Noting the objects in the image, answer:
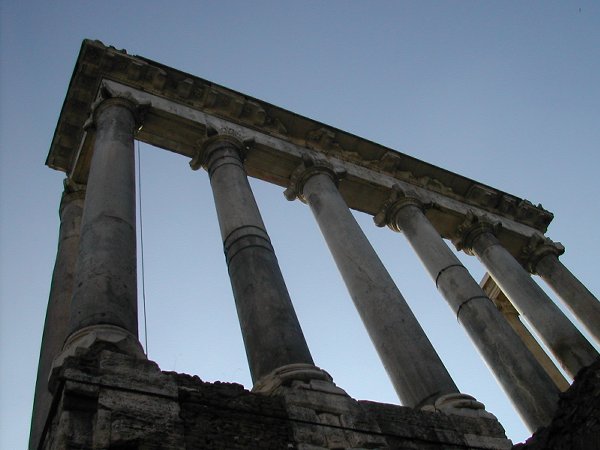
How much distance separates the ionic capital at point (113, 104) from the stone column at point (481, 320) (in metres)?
8.88

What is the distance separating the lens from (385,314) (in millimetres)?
14633

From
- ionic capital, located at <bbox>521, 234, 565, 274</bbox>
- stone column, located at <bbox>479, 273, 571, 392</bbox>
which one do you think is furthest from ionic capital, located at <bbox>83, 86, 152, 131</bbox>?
ionic capital, located at <bbox>521, 234, 565, 274</bbox>

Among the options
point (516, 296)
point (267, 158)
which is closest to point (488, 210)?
point (516, 296)

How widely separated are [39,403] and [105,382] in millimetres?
4950

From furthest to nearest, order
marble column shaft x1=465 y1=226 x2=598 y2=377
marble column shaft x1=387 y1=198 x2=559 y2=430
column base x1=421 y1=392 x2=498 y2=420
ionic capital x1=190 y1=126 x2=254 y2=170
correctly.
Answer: marble column shaft x1=465 y1=226 x2=598 y2=377
ionic capital x1=190 y1=126 x2=254 y2=170
marble column shaft x1=387 y1=198 x2=559 y2=430
column base x1=421 y1=392 x2=498 y2=420

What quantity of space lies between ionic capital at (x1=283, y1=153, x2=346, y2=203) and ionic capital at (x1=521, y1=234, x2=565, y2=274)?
911 centimetres

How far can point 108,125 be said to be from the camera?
1609cm

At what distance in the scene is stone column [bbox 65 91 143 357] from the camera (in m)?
9.81

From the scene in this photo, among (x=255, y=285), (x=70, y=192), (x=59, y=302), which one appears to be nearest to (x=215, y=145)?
(x=70, y=192)

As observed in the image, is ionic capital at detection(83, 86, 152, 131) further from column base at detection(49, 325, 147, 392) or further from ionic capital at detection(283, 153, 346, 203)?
column base at detection(49, 325, 147, 392)

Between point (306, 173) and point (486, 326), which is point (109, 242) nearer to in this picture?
point (306, 173)

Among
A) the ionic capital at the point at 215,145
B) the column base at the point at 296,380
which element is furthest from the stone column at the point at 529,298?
the column base at the point at 296,380

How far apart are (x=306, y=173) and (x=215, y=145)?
321 cm

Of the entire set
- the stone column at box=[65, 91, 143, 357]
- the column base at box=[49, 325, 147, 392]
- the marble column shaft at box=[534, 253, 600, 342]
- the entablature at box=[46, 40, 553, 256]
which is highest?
the entablature at box=[46, 40, 553, 256]
